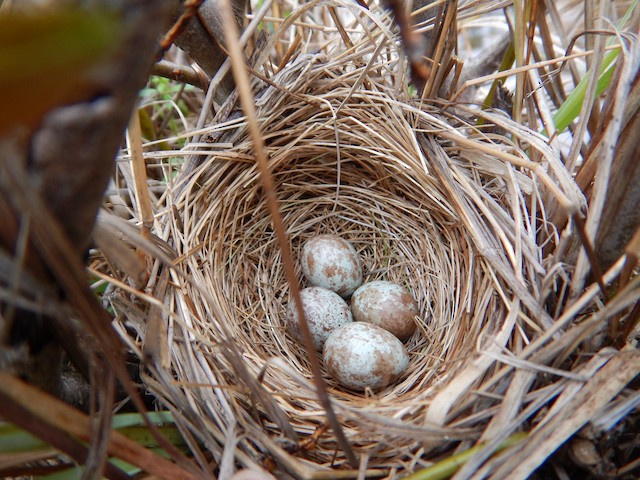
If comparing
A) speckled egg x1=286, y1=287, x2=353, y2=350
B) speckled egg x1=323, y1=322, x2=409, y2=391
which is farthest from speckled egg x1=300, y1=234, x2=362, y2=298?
A: speckled egg x1=323, y1=322, x2=409, y2=391

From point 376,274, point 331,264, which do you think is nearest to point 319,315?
point 331,264

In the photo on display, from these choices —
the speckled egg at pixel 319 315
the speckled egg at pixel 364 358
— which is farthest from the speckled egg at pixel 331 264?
the speckled egg at pixel 364 358

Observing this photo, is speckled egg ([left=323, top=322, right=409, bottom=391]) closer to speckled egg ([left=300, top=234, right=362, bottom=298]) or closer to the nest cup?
the nest cup

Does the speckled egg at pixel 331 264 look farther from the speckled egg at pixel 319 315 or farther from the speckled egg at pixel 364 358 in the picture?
the speckled egg at pixel 364 358

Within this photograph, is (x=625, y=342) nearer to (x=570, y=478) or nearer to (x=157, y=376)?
(x=570, y=478)

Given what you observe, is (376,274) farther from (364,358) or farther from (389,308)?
(364,358)
